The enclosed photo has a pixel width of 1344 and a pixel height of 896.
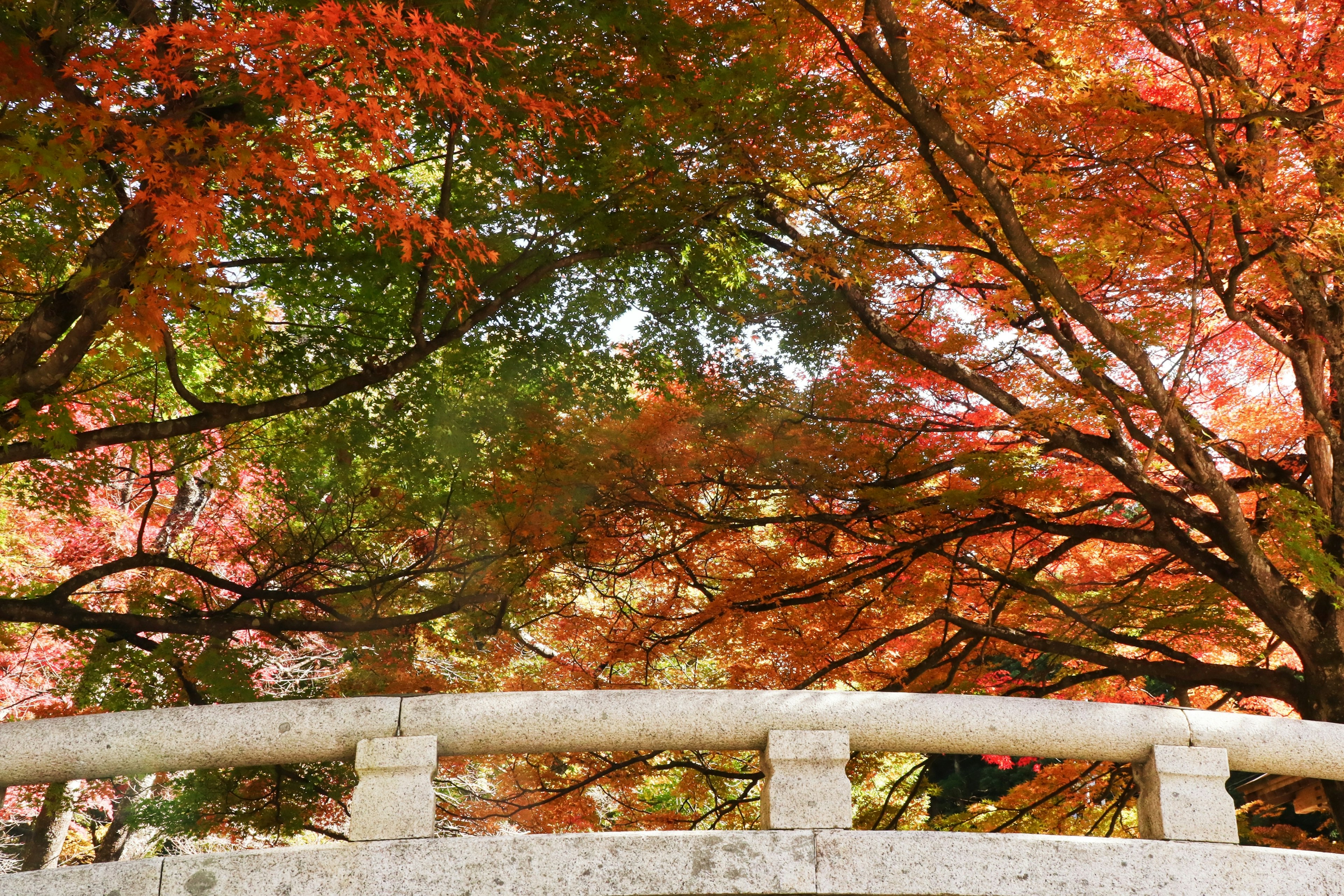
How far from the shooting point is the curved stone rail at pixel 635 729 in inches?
139

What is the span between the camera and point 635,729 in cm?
379

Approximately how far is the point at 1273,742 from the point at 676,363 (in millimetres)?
6491

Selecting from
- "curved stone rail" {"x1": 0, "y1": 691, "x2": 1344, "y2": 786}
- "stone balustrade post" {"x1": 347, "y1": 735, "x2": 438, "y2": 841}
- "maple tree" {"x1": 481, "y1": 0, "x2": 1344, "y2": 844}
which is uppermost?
"maple tree" {"x1": 481, "y1": 0, "x2": 1344, "y2": 844}

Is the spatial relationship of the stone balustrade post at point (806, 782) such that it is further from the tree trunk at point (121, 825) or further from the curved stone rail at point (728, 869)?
the tree trunk at point (121, 825)

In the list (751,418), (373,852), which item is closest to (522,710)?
(373,852)

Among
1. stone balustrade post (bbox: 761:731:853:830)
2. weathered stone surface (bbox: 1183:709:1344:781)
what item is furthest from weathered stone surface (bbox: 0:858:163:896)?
weathered stone surface (bbox: 1183:709:1344:781)

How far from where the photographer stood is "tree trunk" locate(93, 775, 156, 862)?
10.7m

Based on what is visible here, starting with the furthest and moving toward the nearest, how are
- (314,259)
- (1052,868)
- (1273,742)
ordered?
(314,259), (1273,742), (1052,868)

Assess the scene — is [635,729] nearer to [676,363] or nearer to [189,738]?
[189,738]

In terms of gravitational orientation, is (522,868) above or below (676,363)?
below

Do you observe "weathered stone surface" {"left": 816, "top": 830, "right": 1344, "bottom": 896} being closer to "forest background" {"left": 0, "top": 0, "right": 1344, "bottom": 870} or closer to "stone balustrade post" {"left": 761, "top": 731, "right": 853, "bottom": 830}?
"stone balustrade post" {"left": 761, "top": 731, "right": 853, "bottom": 830}

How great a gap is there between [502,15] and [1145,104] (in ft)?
13.6

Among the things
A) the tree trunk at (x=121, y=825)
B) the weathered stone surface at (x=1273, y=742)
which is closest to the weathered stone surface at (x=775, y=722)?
the weathered stone surface at (x=1273, y=742)

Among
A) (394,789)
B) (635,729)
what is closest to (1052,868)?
(635,729)
